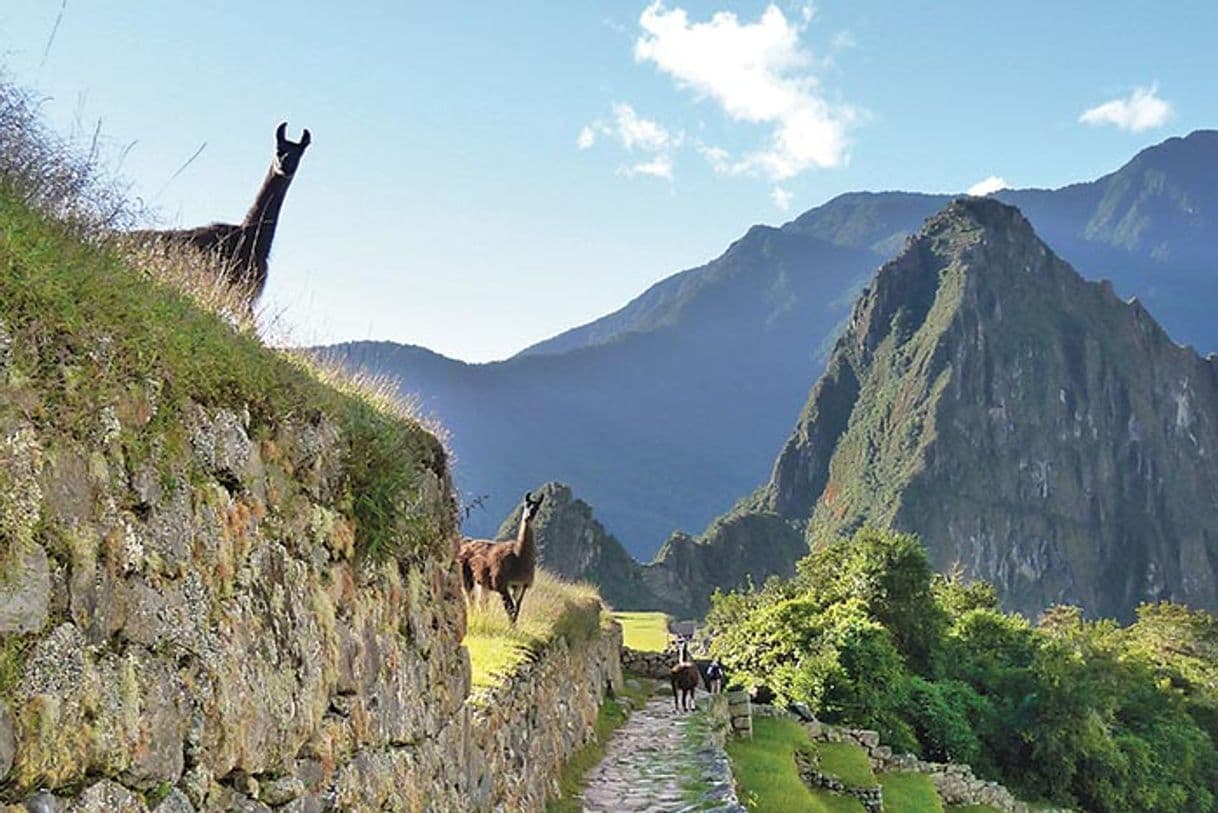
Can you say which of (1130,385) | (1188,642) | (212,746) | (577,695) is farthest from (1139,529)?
(212,746)

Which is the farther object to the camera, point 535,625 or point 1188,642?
point 1188,642

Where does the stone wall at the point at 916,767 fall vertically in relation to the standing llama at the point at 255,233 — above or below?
below

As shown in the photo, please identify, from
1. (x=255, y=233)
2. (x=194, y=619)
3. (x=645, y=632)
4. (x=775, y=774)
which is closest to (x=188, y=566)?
(x=194, y=619)

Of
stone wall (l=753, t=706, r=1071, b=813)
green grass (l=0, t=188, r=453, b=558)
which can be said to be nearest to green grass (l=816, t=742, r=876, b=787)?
stone wall (l=753, t=706, r=1071, b=813)

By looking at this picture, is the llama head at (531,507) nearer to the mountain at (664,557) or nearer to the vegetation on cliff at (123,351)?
the vegetation on cliff at (123,351)

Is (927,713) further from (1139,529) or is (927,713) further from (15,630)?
(1139,529)

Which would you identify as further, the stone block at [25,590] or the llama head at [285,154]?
the llama head at [285,154]

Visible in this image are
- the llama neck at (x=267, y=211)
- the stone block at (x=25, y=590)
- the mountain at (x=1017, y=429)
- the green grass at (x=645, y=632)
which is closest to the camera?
the stone block at (x=25, y=590)

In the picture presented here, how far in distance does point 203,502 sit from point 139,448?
492mm

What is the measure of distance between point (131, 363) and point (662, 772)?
10.7 m

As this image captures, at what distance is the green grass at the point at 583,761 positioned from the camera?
34.0ft

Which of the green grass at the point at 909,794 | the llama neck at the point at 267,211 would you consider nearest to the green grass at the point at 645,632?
the green grass at the point at 909,794

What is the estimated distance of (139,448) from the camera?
301 centimetres

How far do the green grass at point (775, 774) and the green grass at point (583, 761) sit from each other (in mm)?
2002
